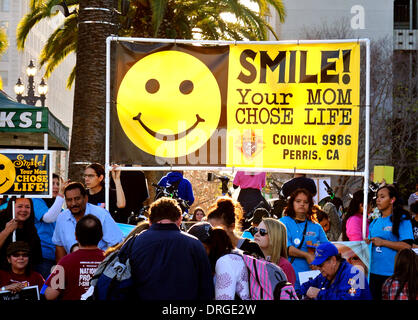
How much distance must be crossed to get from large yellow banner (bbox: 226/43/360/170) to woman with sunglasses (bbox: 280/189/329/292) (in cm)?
64

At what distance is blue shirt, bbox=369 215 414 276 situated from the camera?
31.1 feet

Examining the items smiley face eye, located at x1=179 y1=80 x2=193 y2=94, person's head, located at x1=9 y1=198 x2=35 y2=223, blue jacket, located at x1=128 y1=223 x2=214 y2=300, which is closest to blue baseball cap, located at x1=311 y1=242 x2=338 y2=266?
blue jacket, located at x1=128 y1=223 x2=214 y2=300

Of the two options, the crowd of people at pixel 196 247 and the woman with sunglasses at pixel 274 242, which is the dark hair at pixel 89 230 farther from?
the woman with sunglasses at pixel 274 242

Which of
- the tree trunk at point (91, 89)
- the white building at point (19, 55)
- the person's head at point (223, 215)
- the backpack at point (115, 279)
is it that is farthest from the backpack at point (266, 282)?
the white building at point (19, 55)

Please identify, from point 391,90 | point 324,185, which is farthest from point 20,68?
point 324,185

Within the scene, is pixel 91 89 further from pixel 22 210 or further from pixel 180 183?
pixel 22 210

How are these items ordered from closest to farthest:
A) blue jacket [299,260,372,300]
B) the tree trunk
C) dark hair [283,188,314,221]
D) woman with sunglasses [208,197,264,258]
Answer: woman with sunglasses [208,197,264,258] < blue jacket [299,260,372,300] < dark hair [283,188,314,221] < the tree trunk

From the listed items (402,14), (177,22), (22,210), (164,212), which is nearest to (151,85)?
(22,210)

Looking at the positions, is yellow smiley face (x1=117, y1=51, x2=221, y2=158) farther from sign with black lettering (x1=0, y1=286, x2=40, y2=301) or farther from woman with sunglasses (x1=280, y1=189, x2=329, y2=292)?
sign with black lettering (x1=0, y1=286, x2=40, y2=301)

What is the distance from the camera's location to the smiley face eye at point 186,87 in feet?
31.6

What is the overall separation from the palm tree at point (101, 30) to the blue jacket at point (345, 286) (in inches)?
240

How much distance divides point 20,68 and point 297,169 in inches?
3013

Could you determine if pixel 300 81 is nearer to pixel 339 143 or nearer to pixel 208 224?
pixel 339 143

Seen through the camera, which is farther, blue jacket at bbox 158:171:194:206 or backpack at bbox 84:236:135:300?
blue jacket at bbox 158:171:194:206
